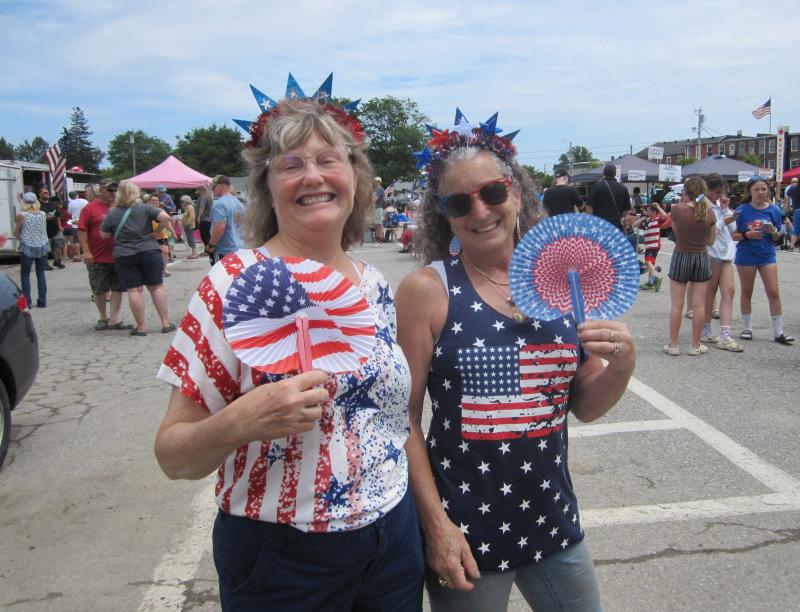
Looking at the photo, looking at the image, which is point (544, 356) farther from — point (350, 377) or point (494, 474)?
point (350, 377)

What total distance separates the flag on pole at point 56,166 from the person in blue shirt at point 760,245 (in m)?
22.1

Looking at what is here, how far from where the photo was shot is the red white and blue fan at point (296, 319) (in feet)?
4.14

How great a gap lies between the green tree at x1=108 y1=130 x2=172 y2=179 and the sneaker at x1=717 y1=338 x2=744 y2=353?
106492 millimetres

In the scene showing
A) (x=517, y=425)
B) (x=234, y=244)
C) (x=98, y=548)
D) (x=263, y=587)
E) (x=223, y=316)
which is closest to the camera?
(x=223, y=316)

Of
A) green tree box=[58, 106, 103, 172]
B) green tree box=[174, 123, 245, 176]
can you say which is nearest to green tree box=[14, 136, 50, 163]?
green tree box=[58, 106, 103, 172]

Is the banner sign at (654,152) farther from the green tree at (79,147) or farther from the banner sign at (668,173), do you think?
the green tree at (79,147)

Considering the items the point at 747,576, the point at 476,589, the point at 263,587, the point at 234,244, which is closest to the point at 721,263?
the point at 747,576

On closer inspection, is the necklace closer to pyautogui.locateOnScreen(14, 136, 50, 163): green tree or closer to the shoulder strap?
the shoulder strap

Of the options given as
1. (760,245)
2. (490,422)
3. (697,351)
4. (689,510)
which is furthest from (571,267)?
(760,245)

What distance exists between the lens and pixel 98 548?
3.11m

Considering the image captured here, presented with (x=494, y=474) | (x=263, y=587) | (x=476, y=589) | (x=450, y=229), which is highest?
(x=450, y=229)

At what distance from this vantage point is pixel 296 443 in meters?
1.36

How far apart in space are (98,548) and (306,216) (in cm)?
248

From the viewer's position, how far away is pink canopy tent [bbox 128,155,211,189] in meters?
23.9
